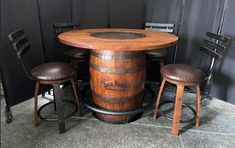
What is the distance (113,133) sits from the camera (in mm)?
2160

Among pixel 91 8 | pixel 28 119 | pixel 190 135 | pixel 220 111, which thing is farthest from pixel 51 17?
pixel 220 111

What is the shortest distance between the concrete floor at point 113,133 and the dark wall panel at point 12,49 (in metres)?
0.28

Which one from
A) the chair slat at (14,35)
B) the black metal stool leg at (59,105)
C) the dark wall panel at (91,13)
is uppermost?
the dark wall panel at (91,13)

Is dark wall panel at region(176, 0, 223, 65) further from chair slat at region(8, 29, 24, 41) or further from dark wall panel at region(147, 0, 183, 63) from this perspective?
chair slat at region(8, 29, 24, 41)

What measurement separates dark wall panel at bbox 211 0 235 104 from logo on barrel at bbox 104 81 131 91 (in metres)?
1.58

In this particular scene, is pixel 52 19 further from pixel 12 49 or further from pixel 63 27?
pixel 12 49

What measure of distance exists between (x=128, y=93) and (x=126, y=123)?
0.42 m

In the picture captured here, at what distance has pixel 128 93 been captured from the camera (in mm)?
2141

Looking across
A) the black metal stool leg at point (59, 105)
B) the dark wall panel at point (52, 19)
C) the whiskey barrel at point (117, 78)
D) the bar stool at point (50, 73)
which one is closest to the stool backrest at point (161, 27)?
the whiskey barrel at point (117, 78)

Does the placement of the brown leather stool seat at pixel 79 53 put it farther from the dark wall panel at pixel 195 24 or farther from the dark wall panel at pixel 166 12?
the dark wall panel at pixel 195 24

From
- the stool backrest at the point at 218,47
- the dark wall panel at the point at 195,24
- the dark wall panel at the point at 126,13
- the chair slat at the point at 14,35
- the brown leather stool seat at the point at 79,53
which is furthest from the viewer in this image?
the dark wall panel at the point at 126,13

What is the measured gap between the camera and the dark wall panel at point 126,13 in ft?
10.4

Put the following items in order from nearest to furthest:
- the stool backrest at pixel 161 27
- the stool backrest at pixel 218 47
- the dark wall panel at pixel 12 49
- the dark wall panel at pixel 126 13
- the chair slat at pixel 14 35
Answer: the chair slat at pixel 14 35, the stool backrest at pixel 218 47, the dark wall panel at pixel 12 49, the stool backrest at pixel 161 27, the dark wall panel at pixel 126 13

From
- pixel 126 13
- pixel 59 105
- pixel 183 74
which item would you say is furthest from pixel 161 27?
pixel 59 105
